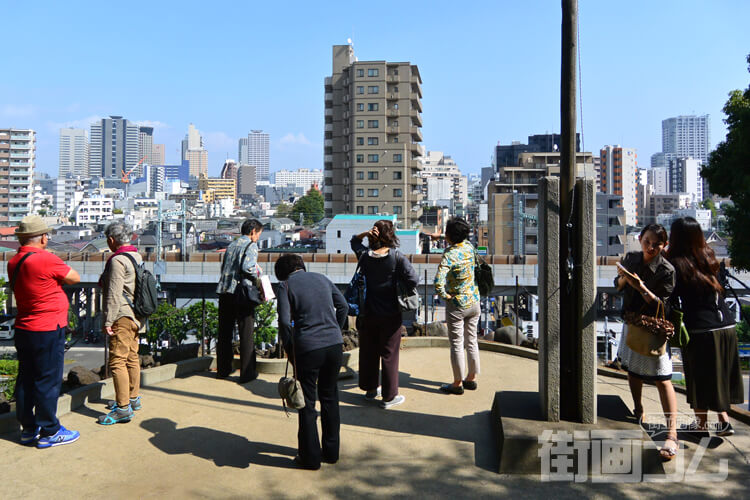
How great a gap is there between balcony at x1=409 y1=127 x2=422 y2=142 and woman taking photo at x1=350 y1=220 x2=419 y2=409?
2578 inches

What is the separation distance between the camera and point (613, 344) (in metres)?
25.9

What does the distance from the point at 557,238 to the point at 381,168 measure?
64788 mm

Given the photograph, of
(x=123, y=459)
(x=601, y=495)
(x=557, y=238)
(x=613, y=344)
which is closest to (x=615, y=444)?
(x=601, y=495)

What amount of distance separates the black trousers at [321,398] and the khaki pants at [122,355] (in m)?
1.64

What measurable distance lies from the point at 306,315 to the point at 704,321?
9.23 feet

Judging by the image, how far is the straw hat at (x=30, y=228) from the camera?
436 centimetres

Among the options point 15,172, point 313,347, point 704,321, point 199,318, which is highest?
point 15,172

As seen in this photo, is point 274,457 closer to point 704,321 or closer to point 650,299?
point 650,299

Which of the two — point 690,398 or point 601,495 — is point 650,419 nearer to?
point 690,398

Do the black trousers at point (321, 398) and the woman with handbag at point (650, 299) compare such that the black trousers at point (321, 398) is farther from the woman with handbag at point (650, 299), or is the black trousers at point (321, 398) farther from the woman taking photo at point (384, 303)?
the woman with handbag at point (650, 299)

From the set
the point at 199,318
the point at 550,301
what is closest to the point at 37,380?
the point at 550,301

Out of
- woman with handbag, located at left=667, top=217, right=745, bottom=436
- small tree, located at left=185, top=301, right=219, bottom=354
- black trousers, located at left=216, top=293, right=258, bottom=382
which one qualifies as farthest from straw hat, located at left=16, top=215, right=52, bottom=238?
small tree, located at left=185, top=301, right=219, bottom=354

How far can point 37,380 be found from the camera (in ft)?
14.1

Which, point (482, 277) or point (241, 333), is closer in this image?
point (482, 277)
